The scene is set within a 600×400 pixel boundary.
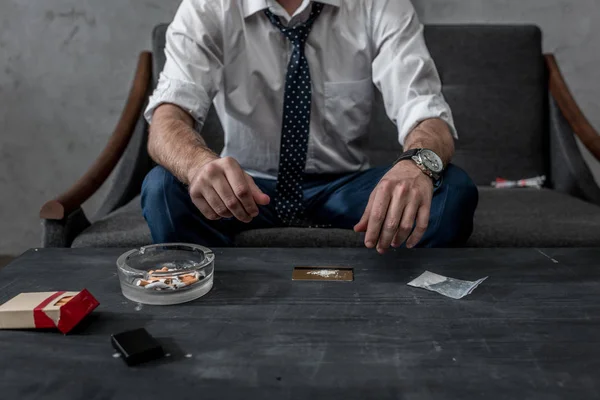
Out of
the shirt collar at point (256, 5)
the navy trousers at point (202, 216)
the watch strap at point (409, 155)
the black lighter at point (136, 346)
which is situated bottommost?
the navy trousers at point (202, 216)

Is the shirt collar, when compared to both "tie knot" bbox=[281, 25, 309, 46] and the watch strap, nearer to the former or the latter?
"tie knot" bbox=[281, 25, 309, 46]

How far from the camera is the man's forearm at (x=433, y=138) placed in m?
1.14

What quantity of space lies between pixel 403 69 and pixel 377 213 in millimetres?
577

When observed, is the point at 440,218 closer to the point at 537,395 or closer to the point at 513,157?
the point at 537,395

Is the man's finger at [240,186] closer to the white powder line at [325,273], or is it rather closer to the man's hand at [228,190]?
the man's hand at [228,190]

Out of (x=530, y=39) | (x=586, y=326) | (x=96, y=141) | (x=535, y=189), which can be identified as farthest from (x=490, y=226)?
(x=96, y=141)

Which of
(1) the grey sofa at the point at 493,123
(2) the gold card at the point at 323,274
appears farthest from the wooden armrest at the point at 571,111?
(2) the gold card at the point at 323,274

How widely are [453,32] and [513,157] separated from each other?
1.39 feet

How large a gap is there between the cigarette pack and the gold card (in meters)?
0.29

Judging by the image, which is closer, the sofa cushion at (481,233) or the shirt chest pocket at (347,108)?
the sofa cushion at (481,233)

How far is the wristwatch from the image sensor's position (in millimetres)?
1003

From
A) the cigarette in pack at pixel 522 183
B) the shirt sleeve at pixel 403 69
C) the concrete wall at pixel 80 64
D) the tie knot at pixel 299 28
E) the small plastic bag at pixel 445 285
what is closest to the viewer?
the small plastic bag at pixel 445 285

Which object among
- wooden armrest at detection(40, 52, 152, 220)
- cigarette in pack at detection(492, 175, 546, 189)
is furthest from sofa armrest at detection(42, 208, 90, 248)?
cigarette in pack at detection(492, 175, 546, 189)

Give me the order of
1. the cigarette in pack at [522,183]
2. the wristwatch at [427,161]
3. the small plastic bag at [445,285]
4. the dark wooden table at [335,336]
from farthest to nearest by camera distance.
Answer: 1. the cigarette in pack at [522,183]
2. the wristwatch at [427,161]
3. the small plastic bag at [445,285]
4. the dark wooden table at [335,336]
